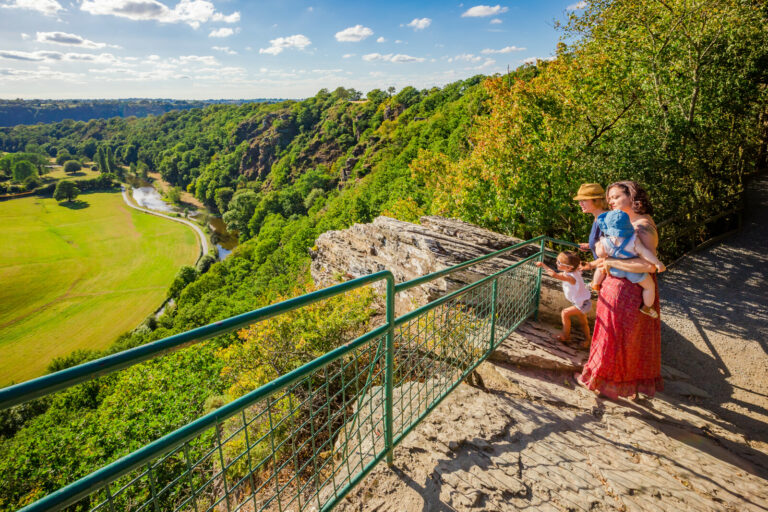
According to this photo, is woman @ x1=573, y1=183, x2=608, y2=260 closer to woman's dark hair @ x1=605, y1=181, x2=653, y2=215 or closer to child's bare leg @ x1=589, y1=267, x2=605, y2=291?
child's bare leg @ x1=589, y1=267, x2=605, y2=291

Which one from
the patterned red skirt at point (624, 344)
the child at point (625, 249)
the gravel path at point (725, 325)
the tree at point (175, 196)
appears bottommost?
the tree at point (175, 196)

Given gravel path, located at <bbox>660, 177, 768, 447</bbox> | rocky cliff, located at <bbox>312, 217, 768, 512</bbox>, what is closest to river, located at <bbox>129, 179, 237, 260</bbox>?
gravel path, located at <bbox>660, 177, 768, 447</bbox>

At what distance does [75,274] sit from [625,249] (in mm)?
97766

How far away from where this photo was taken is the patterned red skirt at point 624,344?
385 centimetres

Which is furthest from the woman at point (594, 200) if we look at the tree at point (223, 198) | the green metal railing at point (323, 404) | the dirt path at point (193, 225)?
the tree at point (223, 198)

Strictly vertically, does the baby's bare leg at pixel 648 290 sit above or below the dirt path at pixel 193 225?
above

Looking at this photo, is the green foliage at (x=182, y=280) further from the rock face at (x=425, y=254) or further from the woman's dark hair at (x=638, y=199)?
the woman's dark hair at (x=638, y=199)

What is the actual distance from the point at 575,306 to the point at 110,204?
148053 millimetres

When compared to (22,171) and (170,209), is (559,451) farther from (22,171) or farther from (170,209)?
(22,171)

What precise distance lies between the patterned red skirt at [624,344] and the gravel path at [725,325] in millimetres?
1452

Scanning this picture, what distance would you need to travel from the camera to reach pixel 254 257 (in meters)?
56.0

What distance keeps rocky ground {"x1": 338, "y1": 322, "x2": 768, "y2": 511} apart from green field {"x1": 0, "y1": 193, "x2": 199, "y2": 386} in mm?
56709

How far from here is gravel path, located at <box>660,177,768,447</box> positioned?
4859 mm

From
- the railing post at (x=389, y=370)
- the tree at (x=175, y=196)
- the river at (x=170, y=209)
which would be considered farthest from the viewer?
the tree at (x=175, y=196)
